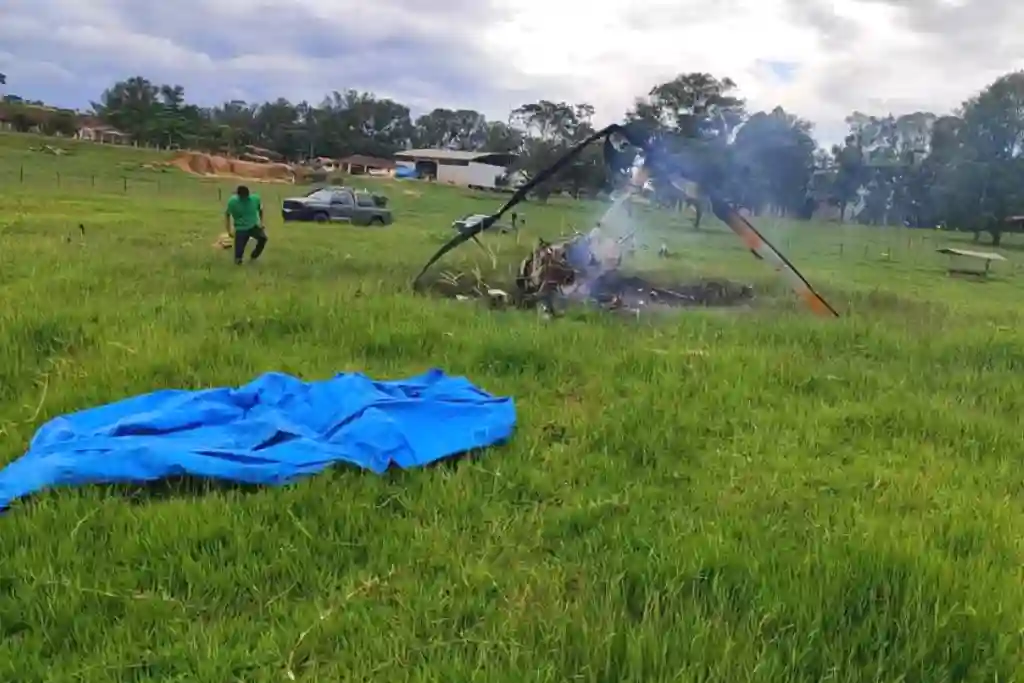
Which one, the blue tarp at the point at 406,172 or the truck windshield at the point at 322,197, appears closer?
the truck windshield at the point at 322,197

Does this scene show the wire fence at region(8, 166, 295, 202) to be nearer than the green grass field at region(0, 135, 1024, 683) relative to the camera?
No

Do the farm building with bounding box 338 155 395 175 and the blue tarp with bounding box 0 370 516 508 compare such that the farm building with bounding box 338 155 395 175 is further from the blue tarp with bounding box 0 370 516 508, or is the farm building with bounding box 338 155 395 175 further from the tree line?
the blue tarp with bounding box 0 370 516 508

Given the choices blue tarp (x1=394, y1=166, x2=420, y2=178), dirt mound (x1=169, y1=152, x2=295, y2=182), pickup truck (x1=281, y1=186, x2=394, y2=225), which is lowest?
pickup truck (x1=281, y1=186, x2=394, y2=225)

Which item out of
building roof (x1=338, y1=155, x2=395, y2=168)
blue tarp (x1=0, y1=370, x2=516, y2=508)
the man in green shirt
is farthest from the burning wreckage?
building roof (x1=338, y1=155, x2=395, y2=168)

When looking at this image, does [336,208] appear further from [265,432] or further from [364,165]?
[364,165]

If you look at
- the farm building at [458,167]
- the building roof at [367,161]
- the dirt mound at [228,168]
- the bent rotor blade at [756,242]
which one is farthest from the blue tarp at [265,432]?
the building roof at [367,161]

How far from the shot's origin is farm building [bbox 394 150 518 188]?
6656 centimetres

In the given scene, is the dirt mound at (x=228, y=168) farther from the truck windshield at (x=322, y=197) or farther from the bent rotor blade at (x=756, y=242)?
the bent rotor blade at (x=756, y=242)

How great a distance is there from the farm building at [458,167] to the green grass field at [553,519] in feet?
188

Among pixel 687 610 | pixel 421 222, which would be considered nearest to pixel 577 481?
pixel 687 610

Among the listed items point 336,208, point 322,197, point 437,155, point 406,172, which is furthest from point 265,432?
point 437,155

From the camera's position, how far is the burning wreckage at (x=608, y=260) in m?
8.51

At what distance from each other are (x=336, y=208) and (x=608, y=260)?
1609 centimetres

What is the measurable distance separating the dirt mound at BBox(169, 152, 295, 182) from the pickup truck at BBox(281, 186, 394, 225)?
26.2 m
